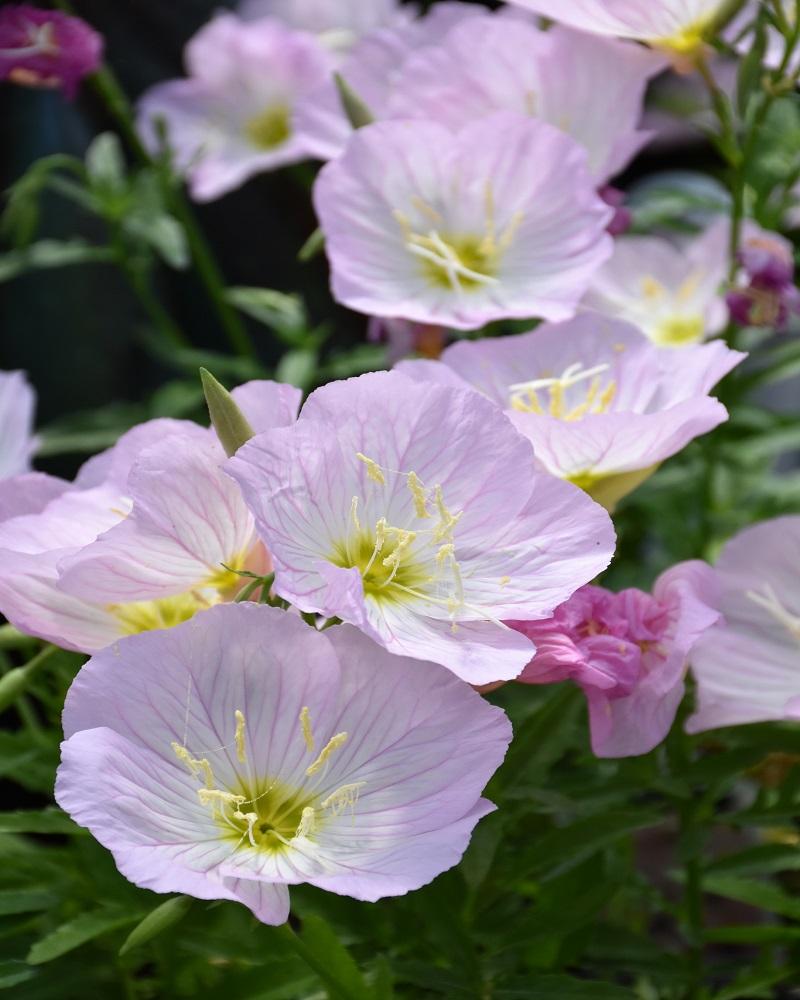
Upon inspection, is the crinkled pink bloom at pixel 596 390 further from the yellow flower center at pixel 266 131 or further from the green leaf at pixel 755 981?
the yellow flower center at pixel 266 131

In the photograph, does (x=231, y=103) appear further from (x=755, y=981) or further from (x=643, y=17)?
(x=755, y=981)

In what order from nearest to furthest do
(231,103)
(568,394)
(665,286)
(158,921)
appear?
(158,921) → (568,394) → (665,286) → (231,103)

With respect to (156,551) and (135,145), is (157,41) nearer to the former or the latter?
(135,145)

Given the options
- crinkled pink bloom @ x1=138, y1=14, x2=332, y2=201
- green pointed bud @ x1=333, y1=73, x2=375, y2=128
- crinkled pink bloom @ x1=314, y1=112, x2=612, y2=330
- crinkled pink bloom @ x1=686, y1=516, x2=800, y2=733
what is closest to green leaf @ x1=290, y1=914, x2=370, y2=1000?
crinkled pink bloom @ x1=686, y1=516, x2=800, y2=733

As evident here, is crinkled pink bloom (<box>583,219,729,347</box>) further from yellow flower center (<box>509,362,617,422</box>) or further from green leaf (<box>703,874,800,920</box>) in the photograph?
green leaf (<box>703,874,800,920</box>)

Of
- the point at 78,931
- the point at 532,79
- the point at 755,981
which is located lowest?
the point at 755,981

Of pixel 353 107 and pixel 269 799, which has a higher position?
pixel 353 107

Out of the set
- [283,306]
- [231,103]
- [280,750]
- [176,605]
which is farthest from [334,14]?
[280,750]

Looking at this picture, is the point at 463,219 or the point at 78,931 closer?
the point at 78,931
